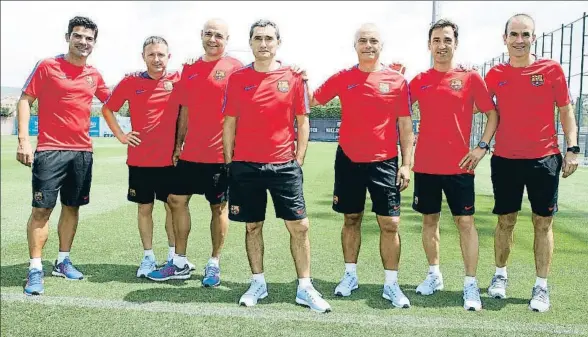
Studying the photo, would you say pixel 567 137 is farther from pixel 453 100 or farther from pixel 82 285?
pixel 82 285

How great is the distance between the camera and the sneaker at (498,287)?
4.61m

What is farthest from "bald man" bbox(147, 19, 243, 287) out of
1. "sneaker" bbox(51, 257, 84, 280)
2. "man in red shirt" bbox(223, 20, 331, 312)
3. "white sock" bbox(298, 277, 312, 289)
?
"white sock" bbox(298, 277, 312, 289)

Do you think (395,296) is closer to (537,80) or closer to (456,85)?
(456,85)

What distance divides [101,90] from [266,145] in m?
2.05

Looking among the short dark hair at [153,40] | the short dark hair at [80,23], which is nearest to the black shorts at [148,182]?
the short dark hair at [153,40]

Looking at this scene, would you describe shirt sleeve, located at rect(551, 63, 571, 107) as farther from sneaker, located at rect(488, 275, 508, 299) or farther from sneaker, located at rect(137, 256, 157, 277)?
sneaker, located at rect(137, 256, 157, 277)

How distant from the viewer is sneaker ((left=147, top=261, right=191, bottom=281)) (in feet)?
16.6

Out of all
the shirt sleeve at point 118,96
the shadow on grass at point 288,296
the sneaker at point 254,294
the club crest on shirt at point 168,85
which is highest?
the club crest on shirt at point 168,85

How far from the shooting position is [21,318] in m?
3.93

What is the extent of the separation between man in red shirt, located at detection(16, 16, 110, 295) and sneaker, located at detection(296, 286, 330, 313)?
7.01ft

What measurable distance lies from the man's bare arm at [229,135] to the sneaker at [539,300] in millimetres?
2675

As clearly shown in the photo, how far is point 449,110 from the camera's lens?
443cm

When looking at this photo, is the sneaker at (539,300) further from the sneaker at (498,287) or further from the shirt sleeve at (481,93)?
the shirt sleeve at (481,93)

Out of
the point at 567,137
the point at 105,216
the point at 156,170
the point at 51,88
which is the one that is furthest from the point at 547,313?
the point at 105,216
